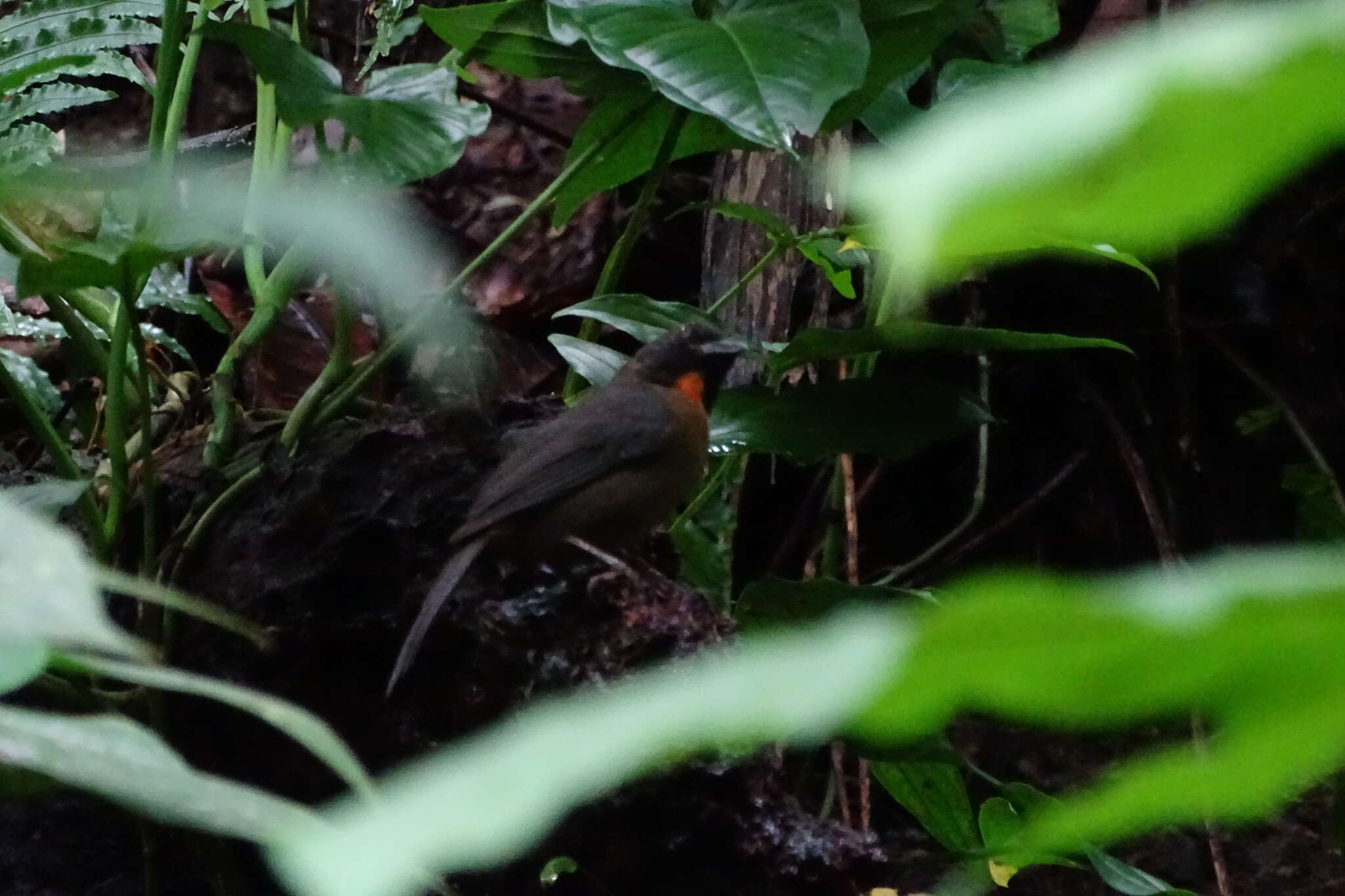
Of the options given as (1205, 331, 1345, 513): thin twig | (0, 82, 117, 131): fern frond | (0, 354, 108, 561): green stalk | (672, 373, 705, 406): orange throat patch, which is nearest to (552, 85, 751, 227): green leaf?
(672, 373, 705, 406): orange throat patch

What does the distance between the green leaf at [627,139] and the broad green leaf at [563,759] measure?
2678 millimetres

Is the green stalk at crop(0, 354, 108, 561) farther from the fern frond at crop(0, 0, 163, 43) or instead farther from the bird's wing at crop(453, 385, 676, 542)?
the fern frond at crop(0, 0, 163, 43)

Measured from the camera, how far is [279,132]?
3.22 m

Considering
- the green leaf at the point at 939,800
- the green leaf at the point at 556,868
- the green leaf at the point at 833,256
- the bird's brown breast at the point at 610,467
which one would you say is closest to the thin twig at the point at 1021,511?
→ the bird's brown breast at the point at 610,467

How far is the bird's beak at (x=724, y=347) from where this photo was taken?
11.6 ft

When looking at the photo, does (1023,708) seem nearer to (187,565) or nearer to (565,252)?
(187,565)

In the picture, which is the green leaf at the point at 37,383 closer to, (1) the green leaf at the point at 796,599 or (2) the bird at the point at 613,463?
(2) the bird at the point at 613,463

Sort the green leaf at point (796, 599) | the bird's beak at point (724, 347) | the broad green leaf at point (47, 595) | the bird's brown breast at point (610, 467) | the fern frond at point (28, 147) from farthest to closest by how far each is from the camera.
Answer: the bird's beak at point (724, 347), the bird's brown breast at point (610, 467), the fern frond at point (28, 147), the green leaf at point (796, 599), the broad green leaf at point (47, 595)

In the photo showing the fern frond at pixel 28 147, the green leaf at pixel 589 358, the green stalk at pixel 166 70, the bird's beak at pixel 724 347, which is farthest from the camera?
the bird's beak at pixel 724 347

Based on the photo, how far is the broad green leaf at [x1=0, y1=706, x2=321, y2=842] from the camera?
598 millimetres

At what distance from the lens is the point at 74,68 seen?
315 centimetres

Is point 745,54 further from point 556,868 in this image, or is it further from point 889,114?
point 556,868

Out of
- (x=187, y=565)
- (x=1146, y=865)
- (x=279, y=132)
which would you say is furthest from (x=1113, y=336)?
(x=187, y=565)

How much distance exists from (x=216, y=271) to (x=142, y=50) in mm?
1421
